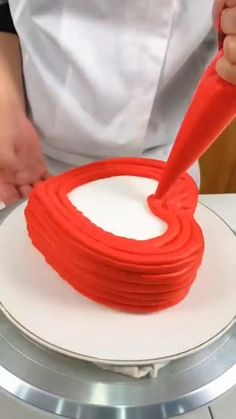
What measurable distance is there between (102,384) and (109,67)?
0.81ft

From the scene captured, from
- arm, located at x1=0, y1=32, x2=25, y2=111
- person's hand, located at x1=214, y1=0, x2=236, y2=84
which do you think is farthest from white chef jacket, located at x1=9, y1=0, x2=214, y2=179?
person's hand, located at x1=214, y1=0, x2=236, y2=84

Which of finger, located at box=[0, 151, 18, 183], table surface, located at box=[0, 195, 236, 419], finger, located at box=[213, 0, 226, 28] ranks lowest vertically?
table surface, located at box=[0, 195, 236, 419]

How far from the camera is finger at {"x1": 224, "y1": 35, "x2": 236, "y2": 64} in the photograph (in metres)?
0.37

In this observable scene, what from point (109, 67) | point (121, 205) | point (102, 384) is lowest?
point (102, 384)

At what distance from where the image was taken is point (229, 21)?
1.26 ft

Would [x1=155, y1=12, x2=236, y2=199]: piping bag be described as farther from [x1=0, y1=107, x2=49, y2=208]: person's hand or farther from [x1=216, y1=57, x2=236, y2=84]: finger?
[x1=0, y1=107, x2=49, y2=208]: person's hand

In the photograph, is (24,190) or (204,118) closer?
(204,118)

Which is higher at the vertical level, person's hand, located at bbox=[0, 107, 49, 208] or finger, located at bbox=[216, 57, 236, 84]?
finger, located at bbox=[216, 57, 236, 84]


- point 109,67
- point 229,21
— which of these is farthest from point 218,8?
point 109,67

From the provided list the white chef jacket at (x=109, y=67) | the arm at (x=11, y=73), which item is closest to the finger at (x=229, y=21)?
the white chef jacket at (x=109, y=67)

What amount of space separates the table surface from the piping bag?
0.12 metres

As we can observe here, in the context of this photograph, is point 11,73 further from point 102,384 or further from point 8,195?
point 102,384

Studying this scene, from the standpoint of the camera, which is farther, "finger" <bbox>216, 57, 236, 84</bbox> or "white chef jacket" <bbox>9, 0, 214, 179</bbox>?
"white chef jacket" <bbox>9, 0, 214, 179</bbox>

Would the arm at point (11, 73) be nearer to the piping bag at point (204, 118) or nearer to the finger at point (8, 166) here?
the finger at point (8, 166)
